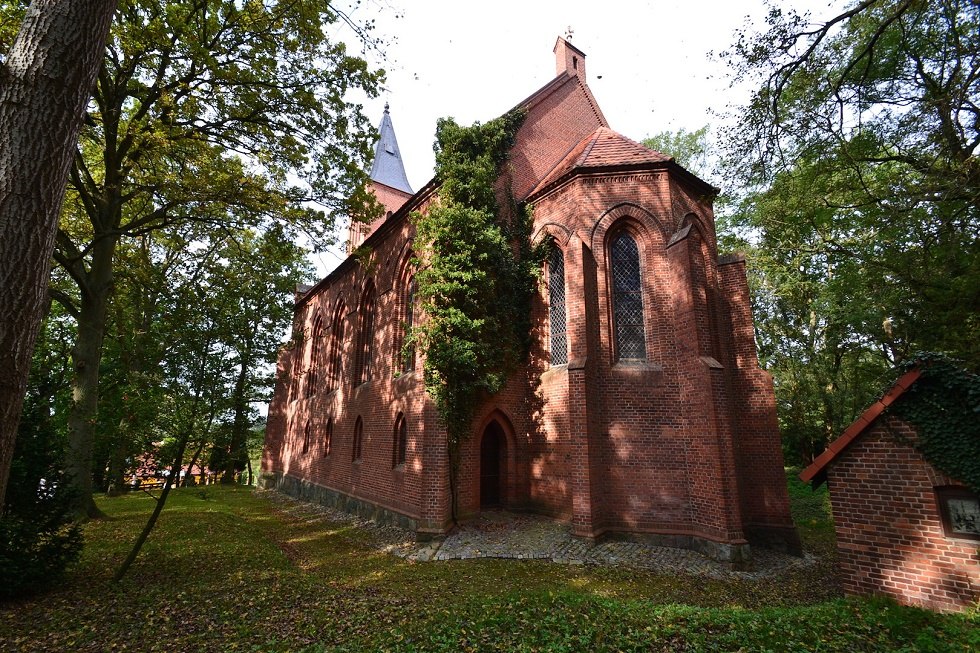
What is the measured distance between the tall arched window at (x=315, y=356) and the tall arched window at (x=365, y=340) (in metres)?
5.47

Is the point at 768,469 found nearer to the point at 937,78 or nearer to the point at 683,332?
the point at 683,332

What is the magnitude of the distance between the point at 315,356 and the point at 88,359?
1219cm

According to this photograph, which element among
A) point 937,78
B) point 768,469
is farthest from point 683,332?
point 937,78

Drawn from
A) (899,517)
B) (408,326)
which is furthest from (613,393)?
(408,326)

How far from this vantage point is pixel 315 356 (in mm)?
22500

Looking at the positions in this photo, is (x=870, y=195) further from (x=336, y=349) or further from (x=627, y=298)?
(x=336, y=349)

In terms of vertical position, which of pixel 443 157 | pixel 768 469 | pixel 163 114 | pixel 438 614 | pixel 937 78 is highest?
pixel 937 78

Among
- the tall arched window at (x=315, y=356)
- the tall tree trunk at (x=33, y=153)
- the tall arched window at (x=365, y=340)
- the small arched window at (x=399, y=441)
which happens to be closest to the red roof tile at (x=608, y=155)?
the small arched window at (x=399, y=441)

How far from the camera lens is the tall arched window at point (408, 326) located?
39.2ft

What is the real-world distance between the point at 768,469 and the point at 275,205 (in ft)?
42.9

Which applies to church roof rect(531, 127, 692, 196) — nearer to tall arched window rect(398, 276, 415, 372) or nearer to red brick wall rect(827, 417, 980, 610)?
tall arched window rect(398, 276, 415, 372)

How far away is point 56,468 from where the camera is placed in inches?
267

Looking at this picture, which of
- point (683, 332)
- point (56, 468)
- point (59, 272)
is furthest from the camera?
point (59, 272)

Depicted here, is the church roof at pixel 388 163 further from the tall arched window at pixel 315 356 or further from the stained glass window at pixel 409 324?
the stained glass window at pixel 409 324
